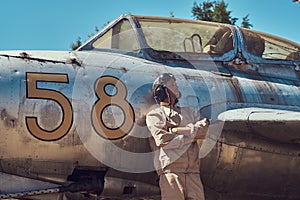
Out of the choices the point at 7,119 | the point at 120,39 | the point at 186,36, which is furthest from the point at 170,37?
the point at 7,119

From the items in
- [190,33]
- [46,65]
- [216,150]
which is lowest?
[216,150]

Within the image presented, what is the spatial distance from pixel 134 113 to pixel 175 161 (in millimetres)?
1017

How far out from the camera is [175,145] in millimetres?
5004

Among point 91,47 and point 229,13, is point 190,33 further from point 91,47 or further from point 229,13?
point 229,13

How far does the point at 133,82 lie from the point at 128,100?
0.26m

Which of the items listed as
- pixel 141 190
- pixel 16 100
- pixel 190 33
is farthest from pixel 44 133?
pixel 190 33

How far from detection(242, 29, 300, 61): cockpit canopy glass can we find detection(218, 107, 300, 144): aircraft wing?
4.81 feet

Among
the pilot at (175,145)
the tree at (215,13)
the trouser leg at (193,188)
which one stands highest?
the tree at (215,13)

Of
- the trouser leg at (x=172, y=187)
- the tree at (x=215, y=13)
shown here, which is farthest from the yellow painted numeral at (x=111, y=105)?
the tree at (x=215, y=13)

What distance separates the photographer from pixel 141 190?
6.01 meters

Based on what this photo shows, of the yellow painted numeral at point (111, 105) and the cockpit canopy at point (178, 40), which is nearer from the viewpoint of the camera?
the yellow painted numeral at point (111, 105)

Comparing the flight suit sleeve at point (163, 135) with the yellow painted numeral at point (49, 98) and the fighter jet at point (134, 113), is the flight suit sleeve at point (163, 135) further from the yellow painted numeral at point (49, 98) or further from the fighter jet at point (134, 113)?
the yellow painted numeral at point (49, 98)

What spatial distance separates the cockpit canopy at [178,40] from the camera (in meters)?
6.96

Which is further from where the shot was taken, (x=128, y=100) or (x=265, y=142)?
(x=265, y=142)
